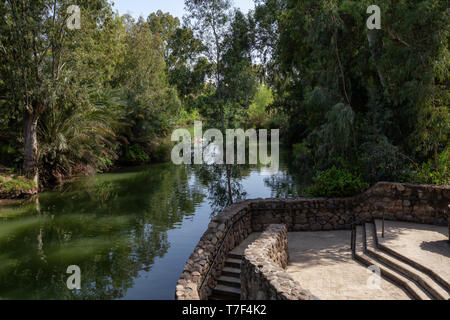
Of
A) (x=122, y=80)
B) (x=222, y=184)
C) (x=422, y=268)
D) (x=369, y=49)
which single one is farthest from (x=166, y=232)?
(x=122, y=80)

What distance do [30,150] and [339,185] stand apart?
1552 centimetres

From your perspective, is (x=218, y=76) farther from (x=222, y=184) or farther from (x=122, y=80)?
(x=122, y=80)

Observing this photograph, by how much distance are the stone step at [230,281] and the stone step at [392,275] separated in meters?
2.81

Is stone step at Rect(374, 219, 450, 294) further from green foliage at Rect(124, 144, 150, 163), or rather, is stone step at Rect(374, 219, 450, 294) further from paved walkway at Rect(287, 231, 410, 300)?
green foliage at Rect(124, 144, 150, 163)

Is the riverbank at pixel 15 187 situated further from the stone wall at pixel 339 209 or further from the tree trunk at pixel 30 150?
the stone wall at pixel 339 209

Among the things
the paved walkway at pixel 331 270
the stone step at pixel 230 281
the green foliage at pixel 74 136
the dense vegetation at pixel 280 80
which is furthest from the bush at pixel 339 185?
the green foliage at pixel 74 136

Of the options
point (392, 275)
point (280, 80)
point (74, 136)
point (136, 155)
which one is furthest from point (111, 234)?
point (136, 155)

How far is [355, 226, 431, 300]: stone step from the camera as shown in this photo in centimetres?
670

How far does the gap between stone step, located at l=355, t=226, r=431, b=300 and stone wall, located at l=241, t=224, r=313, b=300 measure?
174 centimetres

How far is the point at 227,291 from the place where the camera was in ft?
28.0

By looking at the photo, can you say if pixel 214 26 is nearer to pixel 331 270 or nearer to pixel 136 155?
pixel 331 270

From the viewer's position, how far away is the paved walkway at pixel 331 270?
6.92m

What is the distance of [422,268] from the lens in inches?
288

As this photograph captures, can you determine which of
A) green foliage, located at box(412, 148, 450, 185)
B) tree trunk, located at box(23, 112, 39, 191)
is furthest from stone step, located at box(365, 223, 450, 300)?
tree trunk, located at box(23, 112, 39, 191)
